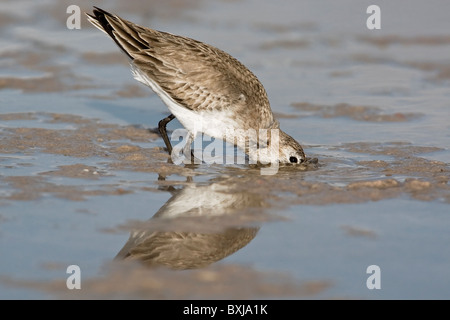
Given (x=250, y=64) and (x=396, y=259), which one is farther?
(x=250, y=64)

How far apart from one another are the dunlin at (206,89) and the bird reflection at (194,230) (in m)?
1.32

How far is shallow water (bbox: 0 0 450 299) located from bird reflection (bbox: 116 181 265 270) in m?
0.02

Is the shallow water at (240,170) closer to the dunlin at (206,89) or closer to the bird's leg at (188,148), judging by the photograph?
the bird's leg at (188,148)

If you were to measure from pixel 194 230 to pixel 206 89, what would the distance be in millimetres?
2607

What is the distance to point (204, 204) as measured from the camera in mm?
7570

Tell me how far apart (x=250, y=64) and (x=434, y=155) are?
4151mm

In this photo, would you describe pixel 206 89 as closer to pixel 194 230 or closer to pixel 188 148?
pixel 188 148

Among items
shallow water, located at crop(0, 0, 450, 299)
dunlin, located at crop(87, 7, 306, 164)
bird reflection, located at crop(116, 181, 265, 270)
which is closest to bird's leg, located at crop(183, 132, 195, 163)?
dunlin, located at crop(87, 7, 306, 164)
